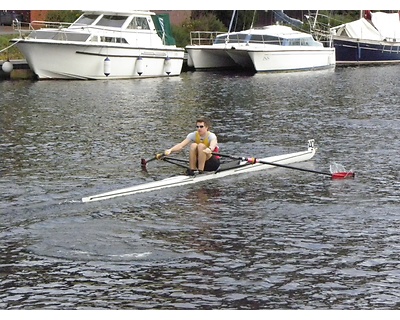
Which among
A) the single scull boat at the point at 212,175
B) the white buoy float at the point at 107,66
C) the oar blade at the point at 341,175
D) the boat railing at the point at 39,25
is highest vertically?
the boat railing at the point at 39,25

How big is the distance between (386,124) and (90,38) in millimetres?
17360

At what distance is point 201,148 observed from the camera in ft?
64.6

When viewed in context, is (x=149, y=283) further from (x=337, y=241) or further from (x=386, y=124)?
(x=386, y=124)

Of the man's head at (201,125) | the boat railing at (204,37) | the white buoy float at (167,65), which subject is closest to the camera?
the man's head at (201,125)

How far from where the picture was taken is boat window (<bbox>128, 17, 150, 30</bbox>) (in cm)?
4459

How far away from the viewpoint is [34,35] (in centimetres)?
4328

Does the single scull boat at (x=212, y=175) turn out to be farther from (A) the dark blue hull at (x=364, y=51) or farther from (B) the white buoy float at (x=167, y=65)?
(A) the dark blue hull at (x=364, y=51)

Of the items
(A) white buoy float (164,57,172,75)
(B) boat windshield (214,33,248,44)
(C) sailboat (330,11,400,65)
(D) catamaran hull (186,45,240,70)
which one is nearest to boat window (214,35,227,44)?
(B) boat windshield (214,33,248,44)

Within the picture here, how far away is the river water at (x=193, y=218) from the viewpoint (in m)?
12.7

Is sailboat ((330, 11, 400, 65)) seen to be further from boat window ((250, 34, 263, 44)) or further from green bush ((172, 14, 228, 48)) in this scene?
boat window ((250, 34, 263, 44))

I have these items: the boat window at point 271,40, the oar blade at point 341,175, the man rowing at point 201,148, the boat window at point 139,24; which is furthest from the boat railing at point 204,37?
the man rowing at point 201,148

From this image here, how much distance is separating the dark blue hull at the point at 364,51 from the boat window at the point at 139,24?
60.1ft

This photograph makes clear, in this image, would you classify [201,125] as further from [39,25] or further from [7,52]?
[7,52]
